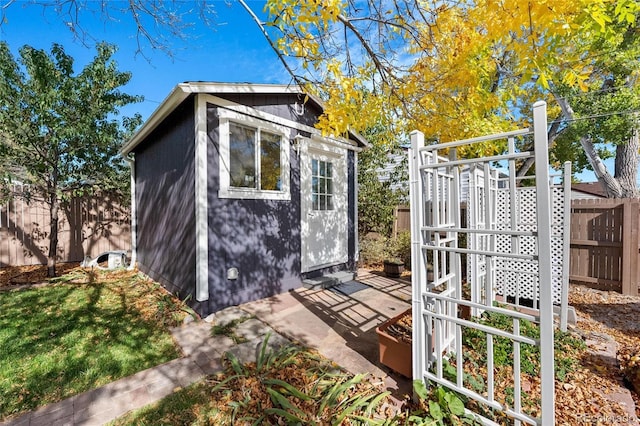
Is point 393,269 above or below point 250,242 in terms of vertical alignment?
below

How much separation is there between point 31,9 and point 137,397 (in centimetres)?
431

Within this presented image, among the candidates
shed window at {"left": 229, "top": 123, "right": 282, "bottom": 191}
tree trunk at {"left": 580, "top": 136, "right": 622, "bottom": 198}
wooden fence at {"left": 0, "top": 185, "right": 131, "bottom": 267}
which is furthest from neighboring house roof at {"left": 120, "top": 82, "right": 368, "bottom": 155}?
tree trunk at {"left": 580, "top": 136, "right": 622, "bottom": 198}

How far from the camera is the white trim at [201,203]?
383cm

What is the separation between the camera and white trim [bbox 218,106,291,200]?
4109 millimetres

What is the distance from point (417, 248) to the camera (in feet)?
7.18

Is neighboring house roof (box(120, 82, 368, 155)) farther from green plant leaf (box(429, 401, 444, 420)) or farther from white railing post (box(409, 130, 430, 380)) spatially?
green plant leaf (box(429, 401, 444, 420))

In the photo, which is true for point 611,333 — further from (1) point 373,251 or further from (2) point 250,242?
(2) point 250,242

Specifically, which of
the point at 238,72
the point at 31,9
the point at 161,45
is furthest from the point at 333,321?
the point at 238,72

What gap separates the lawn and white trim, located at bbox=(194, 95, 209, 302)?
0.60 m

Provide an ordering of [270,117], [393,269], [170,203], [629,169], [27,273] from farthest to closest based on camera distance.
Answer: [629,169] < [27,273] < [393,269] < [170,203] < [270,117]

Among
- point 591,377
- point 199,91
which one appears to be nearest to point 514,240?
point 591,377

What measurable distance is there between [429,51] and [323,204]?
3.28m

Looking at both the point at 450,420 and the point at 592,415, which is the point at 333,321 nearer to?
the point at 450,420

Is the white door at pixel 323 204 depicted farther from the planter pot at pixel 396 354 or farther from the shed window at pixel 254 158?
the planter pot at pixel 396 354
